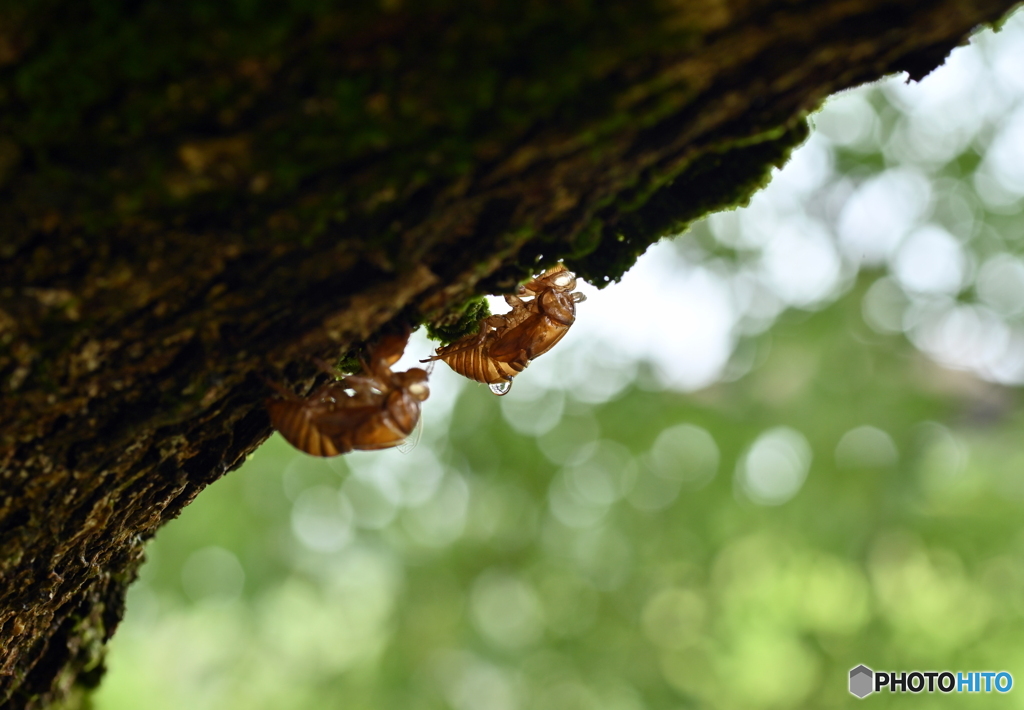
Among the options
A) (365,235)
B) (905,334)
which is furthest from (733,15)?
(905,334)

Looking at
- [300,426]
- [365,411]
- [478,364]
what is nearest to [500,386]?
[478,364]

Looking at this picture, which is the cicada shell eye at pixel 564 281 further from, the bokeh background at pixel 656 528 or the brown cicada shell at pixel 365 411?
the bokeh background at pixel 656 528

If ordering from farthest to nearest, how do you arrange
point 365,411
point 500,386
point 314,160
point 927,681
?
1. point 927,681
2. point 500,386
3. point 365,411
4. point 314,160

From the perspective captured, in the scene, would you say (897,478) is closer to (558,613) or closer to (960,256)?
(960,256)

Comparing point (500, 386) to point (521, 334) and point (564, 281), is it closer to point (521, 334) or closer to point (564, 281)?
point (521, 334)

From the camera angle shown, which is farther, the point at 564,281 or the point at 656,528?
the point at 656,528

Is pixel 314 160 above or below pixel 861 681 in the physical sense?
below
